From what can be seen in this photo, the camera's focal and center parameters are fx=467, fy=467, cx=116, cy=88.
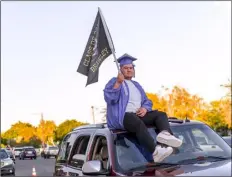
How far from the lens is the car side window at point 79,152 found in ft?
18.9

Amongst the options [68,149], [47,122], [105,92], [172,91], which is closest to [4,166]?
[68,149]

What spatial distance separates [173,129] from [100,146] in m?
0.91

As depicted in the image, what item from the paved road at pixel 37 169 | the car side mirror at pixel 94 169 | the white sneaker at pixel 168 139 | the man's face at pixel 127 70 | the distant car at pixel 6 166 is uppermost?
the man's face at pixel 127 70

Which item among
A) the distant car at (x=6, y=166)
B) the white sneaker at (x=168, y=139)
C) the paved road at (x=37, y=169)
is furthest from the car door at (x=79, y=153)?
the distant car at (x=6, y=166)

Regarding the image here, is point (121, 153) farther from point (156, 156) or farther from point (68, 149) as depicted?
point (68, 149)

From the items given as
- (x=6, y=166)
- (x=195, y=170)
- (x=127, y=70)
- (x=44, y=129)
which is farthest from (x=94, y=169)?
(x=44, y=129)

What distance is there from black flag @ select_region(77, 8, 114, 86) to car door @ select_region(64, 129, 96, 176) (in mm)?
690

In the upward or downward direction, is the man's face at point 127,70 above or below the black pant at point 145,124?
above

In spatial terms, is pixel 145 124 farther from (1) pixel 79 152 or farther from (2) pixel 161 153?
(1) pixel 79 152

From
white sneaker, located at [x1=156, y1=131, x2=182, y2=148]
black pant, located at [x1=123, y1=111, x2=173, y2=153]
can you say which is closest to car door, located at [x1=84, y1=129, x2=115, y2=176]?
black pant, located at [x1=123, y1=111, x2=173, y2=153]

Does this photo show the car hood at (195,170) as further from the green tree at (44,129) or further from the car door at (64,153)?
the green tree at (44,129)

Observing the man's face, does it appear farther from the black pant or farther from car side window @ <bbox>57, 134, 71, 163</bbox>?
car side window @ <bbox>57, 134, 71, 163</bbox>

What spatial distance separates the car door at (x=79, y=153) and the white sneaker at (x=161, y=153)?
4.19 feet

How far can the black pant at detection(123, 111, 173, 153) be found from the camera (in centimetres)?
475
